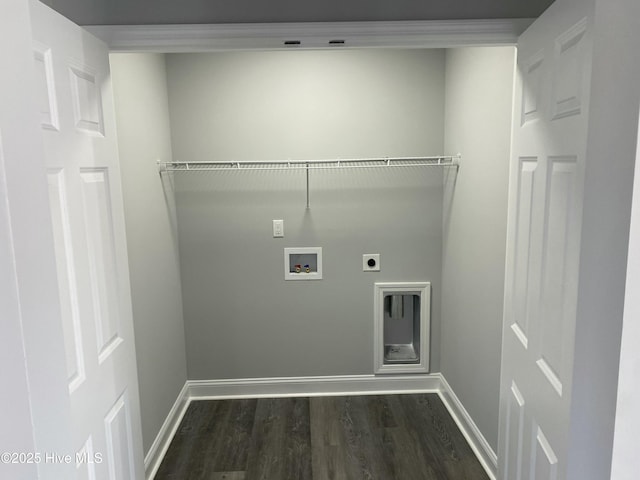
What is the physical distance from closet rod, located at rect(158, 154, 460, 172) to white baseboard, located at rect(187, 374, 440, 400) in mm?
1454

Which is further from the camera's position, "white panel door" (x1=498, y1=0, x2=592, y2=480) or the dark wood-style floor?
the dark wood-style floor

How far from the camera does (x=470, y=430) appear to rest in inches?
95.3

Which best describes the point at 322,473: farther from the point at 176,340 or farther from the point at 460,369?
the point at 176,340

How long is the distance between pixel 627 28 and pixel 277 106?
6.90ft

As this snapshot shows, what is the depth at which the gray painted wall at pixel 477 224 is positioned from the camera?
2.00 m

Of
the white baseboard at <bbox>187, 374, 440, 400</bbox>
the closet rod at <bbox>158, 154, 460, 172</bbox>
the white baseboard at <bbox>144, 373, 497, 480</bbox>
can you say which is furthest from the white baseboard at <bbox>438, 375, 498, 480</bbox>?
the closet rod at <bbox>158, 154, 460, 172</bbox>

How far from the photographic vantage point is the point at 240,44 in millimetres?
1443

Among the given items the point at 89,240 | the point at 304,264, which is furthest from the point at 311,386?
the point at 89,240

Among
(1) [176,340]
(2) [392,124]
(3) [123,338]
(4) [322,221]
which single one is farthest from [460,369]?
(3) [123,338]

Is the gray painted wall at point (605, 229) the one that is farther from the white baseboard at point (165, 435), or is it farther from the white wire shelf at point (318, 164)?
the white baseboard at point (165, 435)

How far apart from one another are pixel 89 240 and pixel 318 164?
1690 millimetres

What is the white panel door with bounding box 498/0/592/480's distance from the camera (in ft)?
3.33

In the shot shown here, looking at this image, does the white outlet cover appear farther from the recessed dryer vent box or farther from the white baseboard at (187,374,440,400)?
the white baseboard at (187,374,440,400)

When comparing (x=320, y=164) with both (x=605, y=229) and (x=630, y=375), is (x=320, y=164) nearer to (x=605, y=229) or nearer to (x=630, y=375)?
(x=605, y=229)
